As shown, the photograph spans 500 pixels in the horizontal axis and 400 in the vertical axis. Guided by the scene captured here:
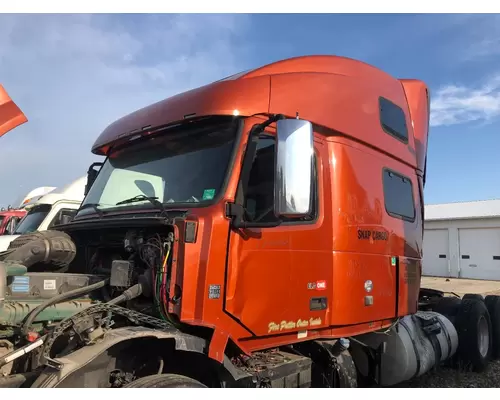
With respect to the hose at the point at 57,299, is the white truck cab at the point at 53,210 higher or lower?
higher

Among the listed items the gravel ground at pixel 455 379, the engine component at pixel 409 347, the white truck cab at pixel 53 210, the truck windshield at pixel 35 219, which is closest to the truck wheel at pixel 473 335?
the gravel ground at pixel 455 379

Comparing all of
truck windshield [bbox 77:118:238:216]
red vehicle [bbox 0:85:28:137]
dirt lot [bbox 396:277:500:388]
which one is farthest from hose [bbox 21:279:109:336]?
dirt lot [bbox 396:277:500:388]

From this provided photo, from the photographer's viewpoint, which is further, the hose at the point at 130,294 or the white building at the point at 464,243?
the white building at the point at 464,243

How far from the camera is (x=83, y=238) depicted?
3979mm

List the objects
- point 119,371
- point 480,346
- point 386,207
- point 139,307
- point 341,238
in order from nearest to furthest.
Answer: point 119,371 < point 139,307 < point 341,238 < point 386,207 < point 480,346

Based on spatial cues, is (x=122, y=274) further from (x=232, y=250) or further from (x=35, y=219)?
(x=35, y=219)

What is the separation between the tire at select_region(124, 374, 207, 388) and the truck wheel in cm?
526

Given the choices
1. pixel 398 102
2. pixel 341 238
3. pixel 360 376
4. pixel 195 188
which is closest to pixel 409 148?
pixel 398 102

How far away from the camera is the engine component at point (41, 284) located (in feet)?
10.2

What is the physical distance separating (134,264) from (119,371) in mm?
783

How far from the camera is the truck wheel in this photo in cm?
661

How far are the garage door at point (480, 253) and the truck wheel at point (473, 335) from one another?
1541 cm

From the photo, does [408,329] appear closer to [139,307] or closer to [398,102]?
[398,102]

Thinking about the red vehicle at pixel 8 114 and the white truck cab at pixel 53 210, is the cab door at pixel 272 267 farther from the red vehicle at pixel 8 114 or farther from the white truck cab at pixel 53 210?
the white truck cab at pixel 53 210
